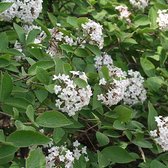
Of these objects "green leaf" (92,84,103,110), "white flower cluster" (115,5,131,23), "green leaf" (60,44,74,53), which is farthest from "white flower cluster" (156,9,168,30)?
"green leaf" (92,84,103,110)

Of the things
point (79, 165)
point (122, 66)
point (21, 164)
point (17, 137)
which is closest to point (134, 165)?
point (122, 66)

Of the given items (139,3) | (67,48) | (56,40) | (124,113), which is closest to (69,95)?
(124,113)

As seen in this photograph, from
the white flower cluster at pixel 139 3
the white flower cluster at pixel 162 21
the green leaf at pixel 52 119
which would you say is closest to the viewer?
the green leaf at pixel 52 119

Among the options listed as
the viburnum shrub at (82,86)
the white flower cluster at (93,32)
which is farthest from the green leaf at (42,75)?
the white flower cluster at (93,32)

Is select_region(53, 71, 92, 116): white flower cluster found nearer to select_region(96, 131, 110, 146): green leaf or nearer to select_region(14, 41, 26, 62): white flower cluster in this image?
select_region(96, 131, 110, 146): green leaf

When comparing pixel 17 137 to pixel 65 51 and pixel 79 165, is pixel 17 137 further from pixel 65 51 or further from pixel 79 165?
pixel 65 51

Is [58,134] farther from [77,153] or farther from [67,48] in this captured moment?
[67,48]

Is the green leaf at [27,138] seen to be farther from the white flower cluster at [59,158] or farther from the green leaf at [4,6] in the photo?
the green leaf at [4,6]
